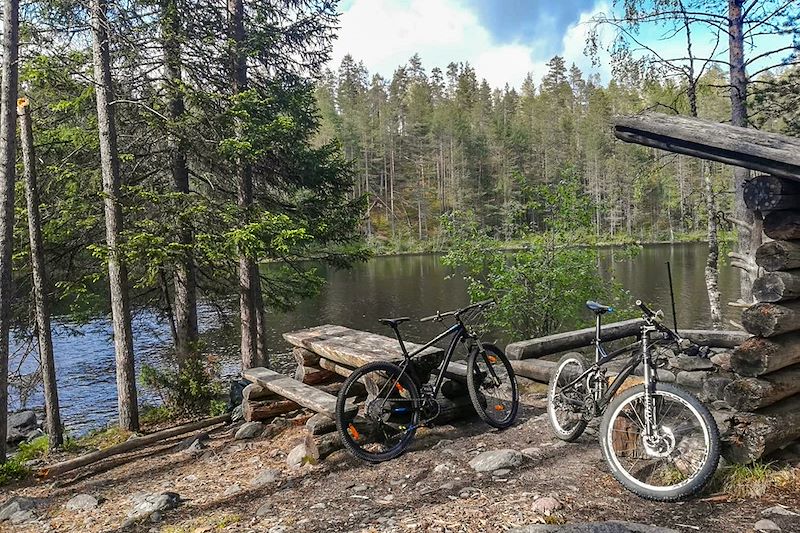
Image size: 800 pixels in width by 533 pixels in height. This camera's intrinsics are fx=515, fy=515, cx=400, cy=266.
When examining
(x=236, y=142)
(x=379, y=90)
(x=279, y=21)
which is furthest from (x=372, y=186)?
(x=236, y=142)

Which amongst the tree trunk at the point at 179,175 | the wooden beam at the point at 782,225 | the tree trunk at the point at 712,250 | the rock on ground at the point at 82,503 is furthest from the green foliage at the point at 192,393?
the tree trunk at the point at 712,250

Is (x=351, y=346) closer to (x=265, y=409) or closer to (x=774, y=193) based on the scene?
(x=265, y=409)

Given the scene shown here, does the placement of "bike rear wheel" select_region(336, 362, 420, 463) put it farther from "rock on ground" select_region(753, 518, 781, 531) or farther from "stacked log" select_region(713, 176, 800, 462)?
"rock on ground" select_region(753, 518, 781, 531)

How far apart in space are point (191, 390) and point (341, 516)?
858 cm

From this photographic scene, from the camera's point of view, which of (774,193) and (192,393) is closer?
(774,193)

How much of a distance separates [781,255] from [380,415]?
3708mm

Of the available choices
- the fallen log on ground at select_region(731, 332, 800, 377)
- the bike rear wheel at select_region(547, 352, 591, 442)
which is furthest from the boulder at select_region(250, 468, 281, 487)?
the fallen log on ground at select_region(731, 332, 800, 377)

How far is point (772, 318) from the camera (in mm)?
3854

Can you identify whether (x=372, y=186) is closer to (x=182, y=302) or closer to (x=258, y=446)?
(x=182, y=302)

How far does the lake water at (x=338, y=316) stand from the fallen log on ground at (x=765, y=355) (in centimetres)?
806

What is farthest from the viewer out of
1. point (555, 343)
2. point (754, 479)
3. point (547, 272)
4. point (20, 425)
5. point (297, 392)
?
point (20, 425)

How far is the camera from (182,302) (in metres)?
12.9

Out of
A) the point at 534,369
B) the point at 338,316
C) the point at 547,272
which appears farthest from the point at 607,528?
the point at 338,316

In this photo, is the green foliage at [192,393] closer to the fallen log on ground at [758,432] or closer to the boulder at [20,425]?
the boulder at [20,425]
